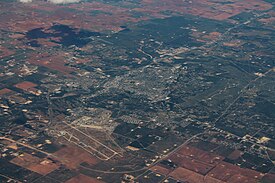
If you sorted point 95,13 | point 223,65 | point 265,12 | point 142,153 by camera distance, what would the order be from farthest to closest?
point 265,12 < point 95,13 < point 223,65 < point 142,153

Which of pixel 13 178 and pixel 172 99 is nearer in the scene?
pixel 13 178

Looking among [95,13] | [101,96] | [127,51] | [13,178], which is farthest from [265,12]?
[13,178]

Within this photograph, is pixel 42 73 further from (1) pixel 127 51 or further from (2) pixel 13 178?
(2) pixel 13 178

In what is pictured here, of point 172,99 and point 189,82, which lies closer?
point 172,99

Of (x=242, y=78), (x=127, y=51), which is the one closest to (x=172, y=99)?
(x=242, y=78)

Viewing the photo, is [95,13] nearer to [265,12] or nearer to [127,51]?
[127,51]

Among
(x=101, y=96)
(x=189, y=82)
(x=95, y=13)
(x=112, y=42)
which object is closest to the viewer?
Result: (x=101, y=96)

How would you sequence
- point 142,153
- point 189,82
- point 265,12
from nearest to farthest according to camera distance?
point 142,153 < point 189,82 < point 265,12

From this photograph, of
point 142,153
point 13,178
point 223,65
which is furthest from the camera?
point 223,65

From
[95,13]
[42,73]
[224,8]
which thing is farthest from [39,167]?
[224,8]
